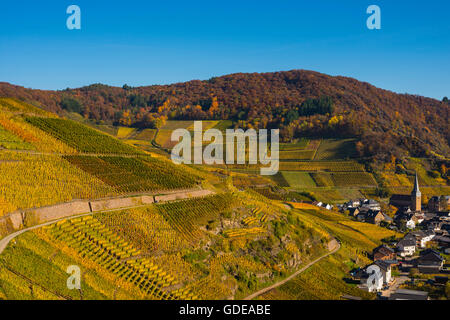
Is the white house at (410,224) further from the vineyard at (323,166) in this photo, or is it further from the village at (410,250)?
the vineyard at (323,166)

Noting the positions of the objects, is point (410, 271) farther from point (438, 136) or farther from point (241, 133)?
point (438, 136)

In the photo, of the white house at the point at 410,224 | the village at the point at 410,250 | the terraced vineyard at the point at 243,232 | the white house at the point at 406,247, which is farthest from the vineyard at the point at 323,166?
the terraced vineyard at the point at 243,232

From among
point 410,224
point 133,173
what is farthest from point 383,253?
point 133,173

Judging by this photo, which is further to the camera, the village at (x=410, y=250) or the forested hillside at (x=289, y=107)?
the forested hillside at (x=289, y=107)

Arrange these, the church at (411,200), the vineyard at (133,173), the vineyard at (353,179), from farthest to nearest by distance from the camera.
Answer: the vineyard at (353,179)
the church at (411,200)
the vineyard at (133,173)

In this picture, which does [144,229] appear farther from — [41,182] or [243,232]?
[243,232]

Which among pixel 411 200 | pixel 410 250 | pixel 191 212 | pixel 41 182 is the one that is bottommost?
pixel 410 250

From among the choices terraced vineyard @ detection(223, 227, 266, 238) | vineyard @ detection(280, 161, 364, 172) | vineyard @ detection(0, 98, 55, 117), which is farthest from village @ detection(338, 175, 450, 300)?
vineyard @ detection(0, 98, 55, 117)
